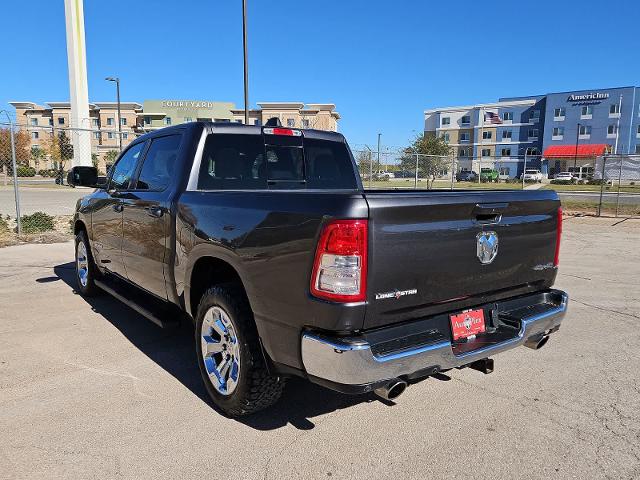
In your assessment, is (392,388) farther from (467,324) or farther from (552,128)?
(552,128)

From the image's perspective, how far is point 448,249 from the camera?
270cm

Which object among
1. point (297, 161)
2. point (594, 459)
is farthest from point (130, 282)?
point (594, 459)

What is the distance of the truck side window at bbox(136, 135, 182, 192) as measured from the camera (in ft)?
13.3

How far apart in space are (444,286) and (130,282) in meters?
3.26

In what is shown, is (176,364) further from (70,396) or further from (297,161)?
(297,161)

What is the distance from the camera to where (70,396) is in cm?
350

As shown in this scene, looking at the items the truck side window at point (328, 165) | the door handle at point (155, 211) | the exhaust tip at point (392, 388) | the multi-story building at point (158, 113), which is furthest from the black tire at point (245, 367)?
the multi-story building at point (158, 113)

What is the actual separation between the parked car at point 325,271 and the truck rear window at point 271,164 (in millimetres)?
17

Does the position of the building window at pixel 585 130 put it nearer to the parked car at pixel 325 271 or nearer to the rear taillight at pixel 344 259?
the parked car at pixel 325 271

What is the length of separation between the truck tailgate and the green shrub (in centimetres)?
1141

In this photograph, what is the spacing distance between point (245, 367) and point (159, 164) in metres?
2.23

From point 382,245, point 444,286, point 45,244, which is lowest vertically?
point 45,244

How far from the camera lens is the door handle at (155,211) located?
3.81 metres

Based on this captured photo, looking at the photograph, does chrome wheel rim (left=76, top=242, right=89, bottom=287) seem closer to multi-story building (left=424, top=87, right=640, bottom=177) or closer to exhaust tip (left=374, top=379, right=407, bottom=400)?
exhaust tip (left=374, top=379, right=407, bottom=400)
